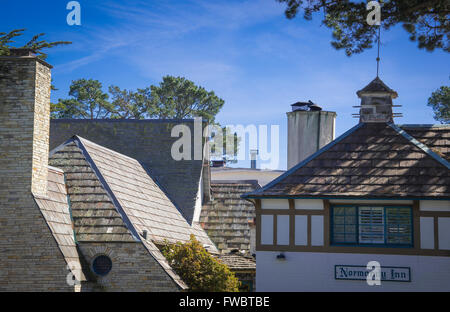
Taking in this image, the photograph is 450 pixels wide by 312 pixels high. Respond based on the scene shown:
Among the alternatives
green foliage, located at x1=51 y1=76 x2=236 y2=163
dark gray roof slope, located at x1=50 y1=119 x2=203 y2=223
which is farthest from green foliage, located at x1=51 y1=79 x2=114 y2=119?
dark gray roof slope, located at x1=50 y1=119 x2=203 y2=223

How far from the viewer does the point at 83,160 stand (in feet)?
64.8

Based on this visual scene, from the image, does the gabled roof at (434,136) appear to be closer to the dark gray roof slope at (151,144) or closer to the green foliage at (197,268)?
the green foliage at (197,268)

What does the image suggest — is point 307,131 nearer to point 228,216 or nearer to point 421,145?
point 228,216

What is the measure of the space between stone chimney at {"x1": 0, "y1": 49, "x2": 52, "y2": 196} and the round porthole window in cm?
226

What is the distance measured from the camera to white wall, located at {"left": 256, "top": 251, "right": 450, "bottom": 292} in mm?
17766

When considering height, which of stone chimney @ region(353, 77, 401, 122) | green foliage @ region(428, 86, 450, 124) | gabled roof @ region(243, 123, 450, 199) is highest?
green foliage @ region(428, 86, 450, 124)

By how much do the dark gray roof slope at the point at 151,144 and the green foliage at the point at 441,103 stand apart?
24.8 m

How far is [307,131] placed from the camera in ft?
82.3

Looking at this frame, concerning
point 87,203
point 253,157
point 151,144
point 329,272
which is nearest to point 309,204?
point 329,272

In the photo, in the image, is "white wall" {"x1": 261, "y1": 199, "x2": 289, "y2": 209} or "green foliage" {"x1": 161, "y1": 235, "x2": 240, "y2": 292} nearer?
"green foliage" {"x1": 161, "y1": 235, "x2": 240, "y2": 292}

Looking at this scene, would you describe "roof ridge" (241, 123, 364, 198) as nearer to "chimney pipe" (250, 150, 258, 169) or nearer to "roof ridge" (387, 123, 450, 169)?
"roof ridge" (387, 123, 450, 169)

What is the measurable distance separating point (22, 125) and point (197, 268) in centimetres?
623

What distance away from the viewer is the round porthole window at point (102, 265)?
1700 centimetres

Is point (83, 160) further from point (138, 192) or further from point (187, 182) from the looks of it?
point (187, 182)
